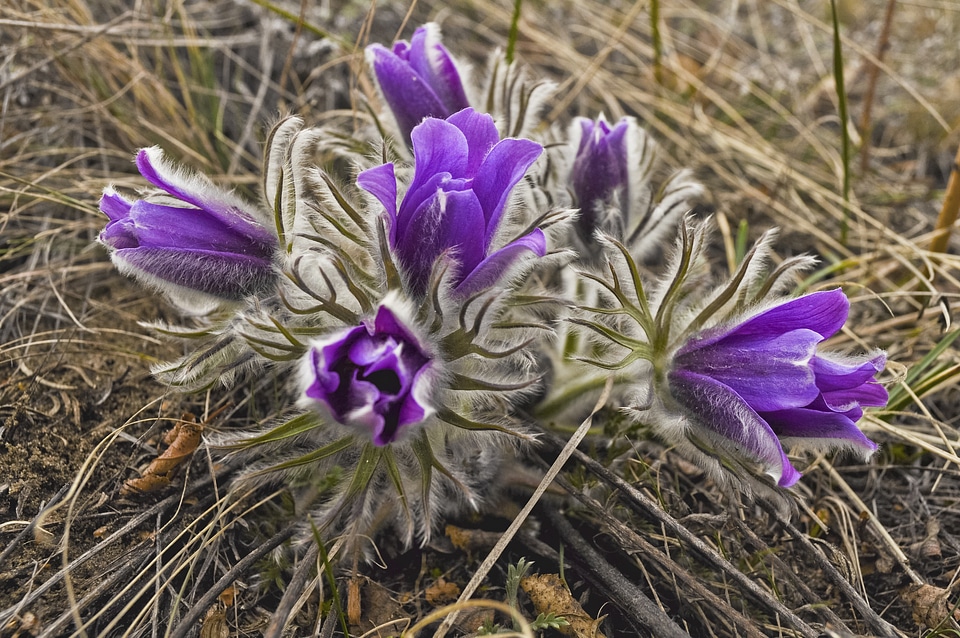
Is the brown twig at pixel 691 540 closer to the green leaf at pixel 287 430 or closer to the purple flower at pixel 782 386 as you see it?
the purple flower at pixel 782 386

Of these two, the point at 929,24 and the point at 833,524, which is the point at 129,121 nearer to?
the point at 833,524

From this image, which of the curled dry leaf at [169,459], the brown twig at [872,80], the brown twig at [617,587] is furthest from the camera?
the brown twig at [872,80]

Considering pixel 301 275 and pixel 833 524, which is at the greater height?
pixel 301 275

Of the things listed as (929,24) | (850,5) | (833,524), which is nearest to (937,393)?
(833,524)

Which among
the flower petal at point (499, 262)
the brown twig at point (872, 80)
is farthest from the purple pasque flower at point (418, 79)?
the brown twig at point (872, 80)

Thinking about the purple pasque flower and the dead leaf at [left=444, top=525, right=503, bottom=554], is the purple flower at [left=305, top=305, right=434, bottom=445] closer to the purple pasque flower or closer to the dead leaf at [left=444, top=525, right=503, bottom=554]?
the dead leaf at [left=444, top=525, right=503, bottom=554]

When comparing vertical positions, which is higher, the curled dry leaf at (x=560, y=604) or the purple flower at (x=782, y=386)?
the purple flower at (x=782, y=386)

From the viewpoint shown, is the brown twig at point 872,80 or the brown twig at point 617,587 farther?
the brown twig at point 872,80
